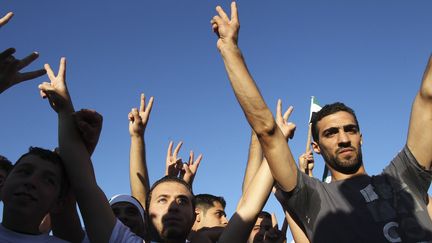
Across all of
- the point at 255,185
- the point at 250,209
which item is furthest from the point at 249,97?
the point at 250,209

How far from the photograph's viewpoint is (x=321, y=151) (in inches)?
135

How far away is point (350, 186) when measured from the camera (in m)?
3.10

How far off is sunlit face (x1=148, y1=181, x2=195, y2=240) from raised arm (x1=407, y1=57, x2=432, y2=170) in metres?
1.85

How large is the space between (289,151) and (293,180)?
201mm

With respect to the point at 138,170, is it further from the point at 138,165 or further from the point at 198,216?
the point at 198,216

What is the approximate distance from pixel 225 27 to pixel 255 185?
3.95 feet

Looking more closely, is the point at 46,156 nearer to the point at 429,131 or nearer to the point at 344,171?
the point at 344,171

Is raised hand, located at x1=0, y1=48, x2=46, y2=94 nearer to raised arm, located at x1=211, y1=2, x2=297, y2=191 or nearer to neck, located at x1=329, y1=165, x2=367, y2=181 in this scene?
raised arm, located at x1=211, y1=2, x2=297, y2=191

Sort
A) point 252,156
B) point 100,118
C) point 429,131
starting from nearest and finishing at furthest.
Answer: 1. point 100,118
2. point 429,131
3. point 252,156

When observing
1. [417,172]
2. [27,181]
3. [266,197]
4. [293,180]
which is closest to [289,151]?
[293,180]

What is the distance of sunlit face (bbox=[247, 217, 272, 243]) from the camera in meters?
5.97

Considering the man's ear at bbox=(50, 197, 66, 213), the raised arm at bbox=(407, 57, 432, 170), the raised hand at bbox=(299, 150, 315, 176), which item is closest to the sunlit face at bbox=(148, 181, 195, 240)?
the man's ear at bbox=(50, 197, 66, 213)

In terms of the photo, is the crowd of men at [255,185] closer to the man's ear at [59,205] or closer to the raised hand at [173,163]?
the man's ear at [59,205]

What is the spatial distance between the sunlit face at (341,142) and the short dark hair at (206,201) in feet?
7.50
